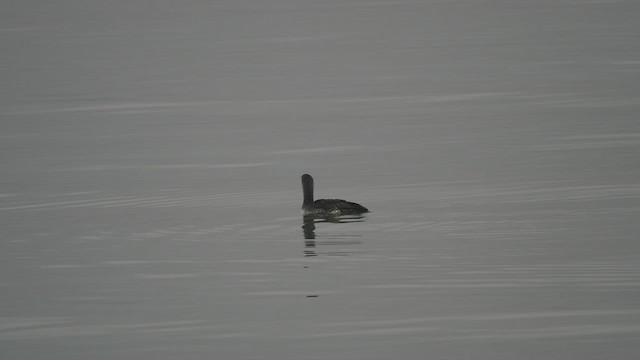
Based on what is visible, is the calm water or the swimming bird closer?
the calm water

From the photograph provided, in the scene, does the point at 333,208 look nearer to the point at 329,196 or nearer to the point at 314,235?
the point at 314,235

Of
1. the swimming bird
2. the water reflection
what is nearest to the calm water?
the water reflection

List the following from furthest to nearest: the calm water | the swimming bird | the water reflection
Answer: the swimming bird, the water reflection, the calm water

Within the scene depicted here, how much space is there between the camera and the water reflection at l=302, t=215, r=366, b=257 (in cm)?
1477

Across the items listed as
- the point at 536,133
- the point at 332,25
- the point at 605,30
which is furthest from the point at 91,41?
the point at 536,133

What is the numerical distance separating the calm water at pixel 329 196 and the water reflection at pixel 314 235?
64 millimetres

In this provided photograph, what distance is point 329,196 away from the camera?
19078 mm

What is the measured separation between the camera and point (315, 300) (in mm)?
12688

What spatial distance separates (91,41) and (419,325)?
3248 centimetres

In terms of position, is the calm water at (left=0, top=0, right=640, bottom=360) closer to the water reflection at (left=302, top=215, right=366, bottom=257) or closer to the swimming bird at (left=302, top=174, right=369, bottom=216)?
the water reflection at (left=302, top=215, right=366, bottom=257)

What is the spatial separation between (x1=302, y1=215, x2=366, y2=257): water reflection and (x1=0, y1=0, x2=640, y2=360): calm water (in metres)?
0.06

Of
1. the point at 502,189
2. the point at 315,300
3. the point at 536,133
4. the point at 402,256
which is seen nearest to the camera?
the point at 315,300

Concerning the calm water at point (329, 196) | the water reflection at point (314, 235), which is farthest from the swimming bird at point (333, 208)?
the calm water at point (329, 196)

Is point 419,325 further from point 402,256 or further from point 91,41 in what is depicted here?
point 91,41
